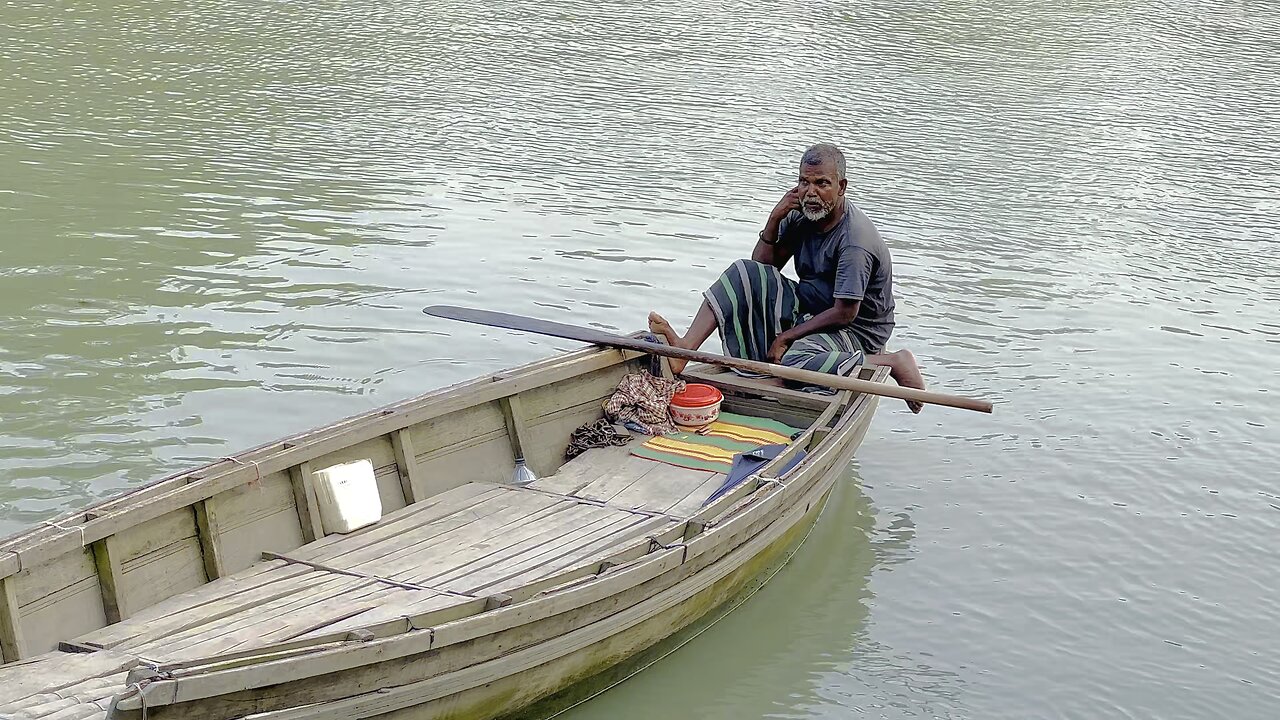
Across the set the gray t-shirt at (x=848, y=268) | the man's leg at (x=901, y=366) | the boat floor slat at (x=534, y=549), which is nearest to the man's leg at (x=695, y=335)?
the gray t-shirt at (x=848, y=268)

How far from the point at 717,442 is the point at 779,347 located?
70cm

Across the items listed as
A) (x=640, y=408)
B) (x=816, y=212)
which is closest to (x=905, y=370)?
(x=816, y=212)

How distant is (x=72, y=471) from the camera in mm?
6992

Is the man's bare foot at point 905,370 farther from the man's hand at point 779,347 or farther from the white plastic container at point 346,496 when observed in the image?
the white plastic container at point 346,496

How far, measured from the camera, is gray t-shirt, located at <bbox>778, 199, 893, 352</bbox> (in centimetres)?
705

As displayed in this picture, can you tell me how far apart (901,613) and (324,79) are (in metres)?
11.5

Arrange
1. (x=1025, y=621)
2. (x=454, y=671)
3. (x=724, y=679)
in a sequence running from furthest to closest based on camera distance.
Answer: (x=1025, y=621), (x=724, y=679), (x=454, y=671)

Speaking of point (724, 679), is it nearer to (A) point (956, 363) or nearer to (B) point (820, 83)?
(A) point (956, 363)

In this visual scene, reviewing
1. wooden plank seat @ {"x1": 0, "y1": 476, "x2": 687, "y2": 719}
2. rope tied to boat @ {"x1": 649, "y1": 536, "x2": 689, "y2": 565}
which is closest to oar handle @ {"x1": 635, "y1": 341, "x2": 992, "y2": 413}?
wooden plank seat @ {"x1": 0, "y1": 476, "x2": 687, "y2": 719}

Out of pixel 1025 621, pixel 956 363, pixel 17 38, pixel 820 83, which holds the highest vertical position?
pixel 17 38

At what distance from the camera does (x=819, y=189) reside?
22.9ft

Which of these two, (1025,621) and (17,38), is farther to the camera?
(17,38)

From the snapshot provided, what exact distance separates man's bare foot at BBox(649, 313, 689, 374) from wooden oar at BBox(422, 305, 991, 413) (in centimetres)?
6

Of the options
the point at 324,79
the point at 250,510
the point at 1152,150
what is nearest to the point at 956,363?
the point at 250,510
